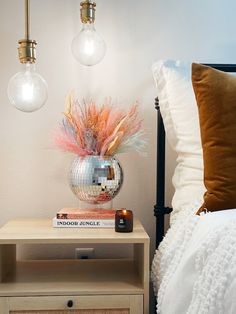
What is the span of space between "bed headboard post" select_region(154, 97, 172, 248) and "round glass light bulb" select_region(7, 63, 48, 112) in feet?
1.56

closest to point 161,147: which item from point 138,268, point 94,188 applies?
point 94,188

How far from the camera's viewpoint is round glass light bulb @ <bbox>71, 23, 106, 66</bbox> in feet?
5.11

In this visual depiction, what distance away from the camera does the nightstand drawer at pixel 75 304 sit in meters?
1.31

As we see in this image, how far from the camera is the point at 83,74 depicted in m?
1.83

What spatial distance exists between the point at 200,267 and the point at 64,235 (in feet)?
1.59

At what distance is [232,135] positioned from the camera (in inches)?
49.6

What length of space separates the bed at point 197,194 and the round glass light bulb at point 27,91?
44 centimetres

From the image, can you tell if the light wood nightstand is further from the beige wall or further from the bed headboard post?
the beige wall

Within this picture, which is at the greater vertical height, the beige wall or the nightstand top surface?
the beige wall

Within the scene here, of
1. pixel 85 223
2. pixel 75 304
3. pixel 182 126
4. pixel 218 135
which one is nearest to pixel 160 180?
pixel 182 126

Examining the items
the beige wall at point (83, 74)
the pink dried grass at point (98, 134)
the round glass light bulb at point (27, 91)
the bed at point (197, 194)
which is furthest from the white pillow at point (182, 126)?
the round glass light bulb at point (27, 91)

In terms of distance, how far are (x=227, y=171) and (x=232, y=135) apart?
10cm

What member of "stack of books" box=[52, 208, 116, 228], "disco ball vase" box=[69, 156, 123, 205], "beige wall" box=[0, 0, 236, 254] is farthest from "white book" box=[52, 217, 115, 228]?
"beige wall" box=[0, 0, 236, 254]

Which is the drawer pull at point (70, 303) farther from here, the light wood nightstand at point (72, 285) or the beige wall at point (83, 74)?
the beige wall at point (83, 74)
